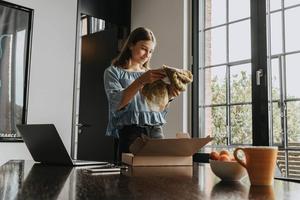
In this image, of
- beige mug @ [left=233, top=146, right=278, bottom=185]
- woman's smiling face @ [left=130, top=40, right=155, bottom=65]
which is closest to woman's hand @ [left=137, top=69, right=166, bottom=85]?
woman's smiling face @ [left=130, top=40, right=155, bottom=65]

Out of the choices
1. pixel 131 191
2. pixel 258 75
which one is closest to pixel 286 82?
pixel 258 75

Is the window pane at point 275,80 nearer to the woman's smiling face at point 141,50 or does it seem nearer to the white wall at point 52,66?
the woman's smiling face at point 141,50

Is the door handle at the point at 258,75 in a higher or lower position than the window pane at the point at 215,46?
lower

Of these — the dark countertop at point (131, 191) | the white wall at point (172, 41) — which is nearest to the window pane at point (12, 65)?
the white wall at point (172, 41)

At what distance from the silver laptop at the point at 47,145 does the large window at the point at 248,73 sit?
1989 millimetres

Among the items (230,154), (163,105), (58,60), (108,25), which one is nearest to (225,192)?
(230,154)

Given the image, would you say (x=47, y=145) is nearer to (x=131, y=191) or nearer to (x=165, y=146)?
(x=165, y=146)

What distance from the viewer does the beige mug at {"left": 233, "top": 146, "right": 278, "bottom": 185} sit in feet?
2.64

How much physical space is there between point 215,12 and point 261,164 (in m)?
2.92

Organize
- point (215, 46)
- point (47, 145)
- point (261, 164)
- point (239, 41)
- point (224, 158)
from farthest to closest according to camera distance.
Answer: point (215, 46), point (239, 41), point (47, 145), point (224, 158), point (261, 164)

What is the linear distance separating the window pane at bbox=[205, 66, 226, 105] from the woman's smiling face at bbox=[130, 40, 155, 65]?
5.93 ft

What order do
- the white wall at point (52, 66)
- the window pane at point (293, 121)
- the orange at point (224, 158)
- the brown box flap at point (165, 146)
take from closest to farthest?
the orange at point (224, 158)
the brown box flap at point (165, 146)
the window pane at point (293, 121)
the white wall at point (52, 66)

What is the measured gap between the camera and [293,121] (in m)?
2.82

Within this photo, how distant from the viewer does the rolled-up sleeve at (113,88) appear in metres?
1.53
